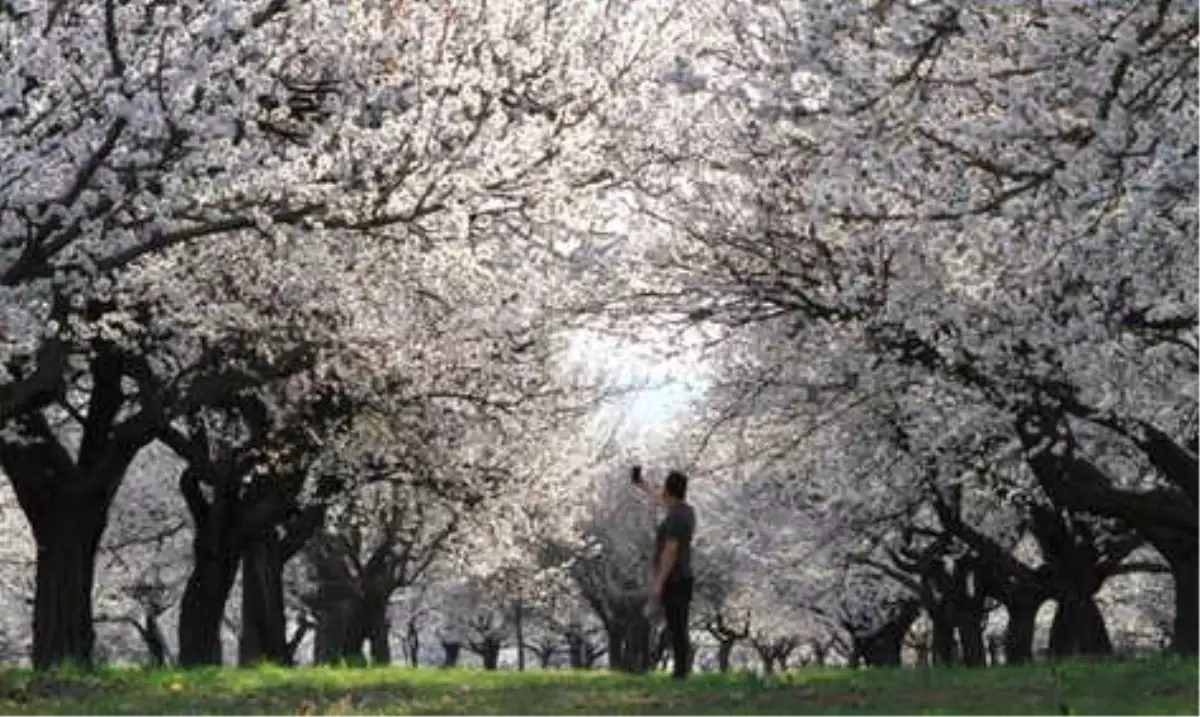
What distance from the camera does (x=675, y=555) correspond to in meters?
16.1

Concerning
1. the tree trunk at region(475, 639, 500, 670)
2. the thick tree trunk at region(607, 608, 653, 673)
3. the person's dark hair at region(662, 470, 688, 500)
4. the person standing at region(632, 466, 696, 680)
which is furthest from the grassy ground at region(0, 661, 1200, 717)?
the tree trunk at region(475, 639, 500, 670)

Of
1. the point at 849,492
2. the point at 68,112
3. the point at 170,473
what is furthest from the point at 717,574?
the point at 68,112

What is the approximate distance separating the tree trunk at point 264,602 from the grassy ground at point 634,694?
414 inches

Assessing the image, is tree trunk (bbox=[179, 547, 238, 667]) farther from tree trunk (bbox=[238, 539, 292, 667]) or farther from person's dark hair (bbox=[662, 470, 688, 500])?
person's dark hair (bbox=[662, 470, 688, 500])

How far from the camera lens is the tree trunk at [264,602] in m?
29.2

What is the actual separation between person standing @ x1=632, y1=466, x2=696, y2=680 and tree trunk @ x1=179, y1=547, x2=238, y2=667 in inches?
473

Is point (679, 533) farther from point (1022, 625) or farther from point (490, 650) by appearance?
point (490, 650)

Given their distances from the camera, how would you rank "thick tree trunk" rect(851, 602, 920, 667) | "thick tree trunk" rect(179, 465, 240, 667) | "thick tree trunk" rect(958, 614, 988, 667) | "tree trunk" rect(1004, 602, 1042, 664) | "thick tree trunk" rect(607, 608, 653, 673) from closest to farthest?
"thick tree trunk" rect(179, 465, 240, 667) → "tree trunk" rect(1004, 602, 1042, 664) → "thick tree trunk" rect(958, 614, 988, 667) → "thick tree trunk" rect(851, 602, 920, 667) → "thick tree trunk" rect(607, 608, 653, 673)

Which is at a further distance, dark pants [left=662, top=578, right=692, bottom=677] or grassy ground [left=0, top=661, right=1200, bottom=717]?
dark pants [left=662, top=578, right=692, bottom=677]

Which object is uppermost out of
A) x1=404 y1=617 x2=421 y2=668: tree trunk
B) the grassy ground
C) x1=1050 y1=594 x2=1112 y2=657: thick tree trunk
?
x1=404 y1=617 x2=421 y2=668: tree trunk

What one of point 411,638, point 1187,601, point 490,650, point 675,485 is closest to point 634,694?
point 675,485

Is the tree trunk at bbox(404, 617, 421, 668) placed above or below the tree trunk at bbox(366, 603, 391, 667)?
above

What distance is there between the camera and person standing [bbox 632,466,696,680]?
52.3 ft

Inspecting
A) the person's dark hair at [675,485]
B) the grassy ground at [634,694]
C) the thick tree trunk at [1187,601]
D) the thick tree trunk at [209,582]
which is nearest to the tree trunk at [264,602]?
the thick tree trunk at [209,582]
